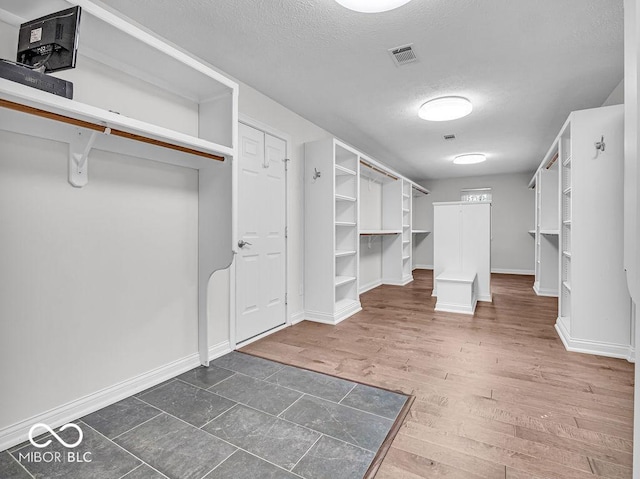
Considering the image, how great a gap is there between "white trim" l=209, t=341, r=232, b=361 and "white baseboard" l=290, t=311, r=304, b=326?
1.01m

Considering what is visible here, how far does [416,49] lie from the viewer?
8.59ft

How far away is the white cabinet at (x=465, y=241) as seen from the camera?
5043 millimetres

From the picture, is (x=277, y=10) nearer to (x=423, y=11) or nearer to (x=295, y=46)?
(x=295, y=46)

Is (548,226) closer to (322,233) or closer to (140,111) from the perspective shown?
(322,233)

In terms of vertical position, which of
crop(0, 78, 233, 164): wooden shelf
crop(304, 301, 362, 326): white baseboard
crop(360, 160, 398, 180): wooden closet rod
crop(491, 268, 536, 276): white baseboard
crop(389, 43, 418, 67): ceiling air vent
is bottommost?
crop(304, 301, 362, 326): white baseboard

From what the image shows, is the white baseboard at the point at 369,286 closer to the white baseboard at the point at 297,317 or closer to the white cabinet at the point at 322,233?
the white cabinet at the point at 322,233

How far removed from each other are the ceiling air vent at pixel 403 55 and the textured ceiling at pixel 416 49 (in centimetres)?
5

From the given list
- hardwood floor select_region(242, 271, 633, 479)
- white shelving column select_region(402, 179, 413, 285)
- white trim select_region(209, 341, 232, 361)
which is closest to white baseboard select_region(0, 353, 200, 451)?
white trim select_region(209, 341, 232, 361)

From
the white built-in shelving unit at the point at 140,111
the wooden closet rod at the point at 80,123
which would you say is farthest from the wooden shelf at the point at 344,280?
the wooden closet rod at the point at 80,123

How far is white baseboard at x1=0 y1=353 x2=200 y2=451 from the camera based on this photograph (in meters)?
1.68

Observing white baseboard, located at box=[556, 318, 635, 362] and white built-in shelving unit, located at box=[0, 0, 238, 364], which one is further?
white baseboard, located at box=[556, 318, 635, 362]

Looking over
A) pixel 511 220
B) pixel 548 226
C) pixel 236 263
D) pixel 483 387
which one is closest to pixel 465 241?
pixel 548 226

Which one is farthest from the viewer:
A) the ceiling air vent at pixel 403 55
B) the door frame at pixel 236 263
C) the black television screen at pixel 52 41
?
the door frame at pixel 236 263

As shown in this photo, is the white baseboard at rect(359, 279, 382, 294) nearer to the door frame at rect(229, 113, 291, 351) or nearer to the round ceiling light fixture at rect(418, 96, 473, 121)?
the door frame at rect(229, 113, 291, 351)
